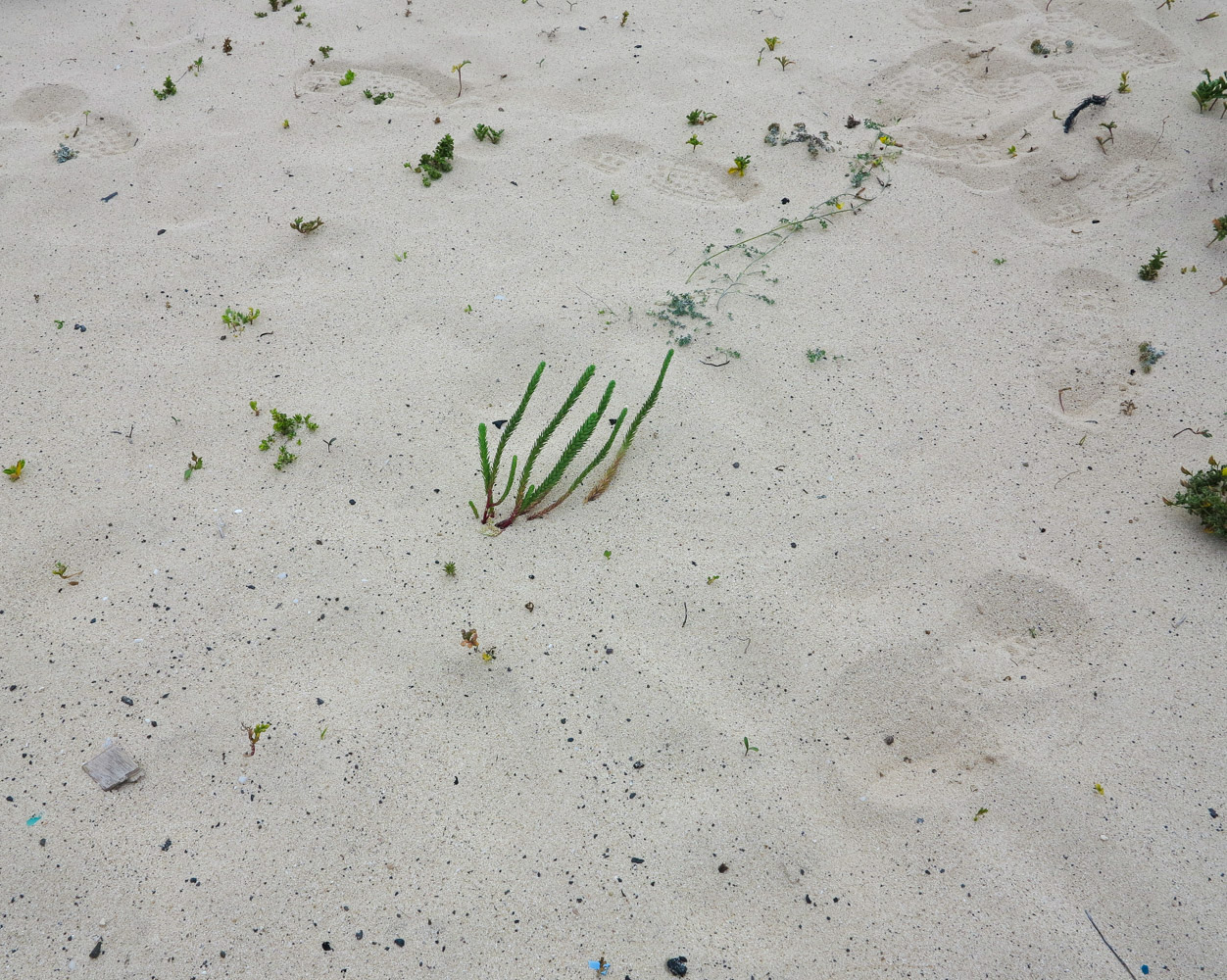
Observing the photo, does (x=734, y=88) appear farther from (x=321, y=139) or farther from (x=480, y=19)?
(x=321, y=139)

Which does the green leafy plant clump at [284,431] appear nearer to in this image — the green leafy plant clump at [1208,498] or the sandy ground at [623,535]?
the sandy ground at [623,535]

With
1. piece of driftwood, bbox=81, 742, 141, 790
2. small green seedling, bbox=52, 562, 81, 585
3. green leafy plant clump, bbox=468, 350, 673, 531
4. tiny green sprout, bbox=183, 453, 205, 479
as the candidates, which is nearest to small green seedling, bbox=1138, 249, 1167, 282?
green leafy plant clump, bbox=468, 350, 673, 531

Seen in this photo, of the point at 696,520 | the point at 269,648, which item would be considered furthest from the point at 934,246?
the point at 269,648

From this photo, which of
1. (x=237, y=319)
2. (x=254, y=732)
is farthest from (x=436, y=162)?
(x=254, y=732)

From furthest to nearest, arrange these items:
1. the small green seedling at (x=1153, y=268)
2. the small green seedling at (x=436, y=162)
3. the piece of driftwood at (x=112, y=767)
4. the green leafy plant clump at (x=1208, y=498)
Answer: the small green seedling at (x=436, y=162), the small green seedling at (x=1153, y=268), the green leafy plant clump at (x=1208, y=498), the piece of driftwood at (x=112, y=767)

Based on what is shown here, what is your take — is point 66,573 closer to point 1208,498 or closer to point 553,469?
point 553,469

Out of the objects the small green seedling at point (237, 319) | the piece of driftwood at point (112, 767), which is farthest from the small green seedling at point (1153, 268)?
the piece of driftwood at point (112, 767)
